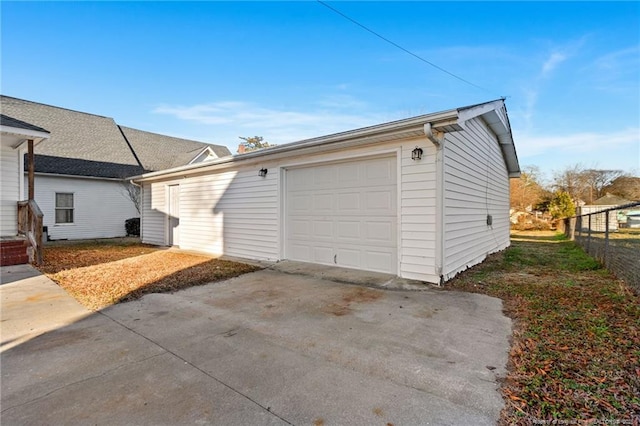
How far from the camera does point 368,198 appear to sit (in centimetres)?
611

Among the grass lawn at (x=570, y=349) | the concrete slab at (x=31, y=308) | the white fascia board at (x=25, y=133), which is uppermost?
the white fascia board at (x=25, y=133)

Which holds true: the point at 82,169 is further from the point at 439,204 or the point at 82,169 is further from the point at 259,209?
the point at 439,204

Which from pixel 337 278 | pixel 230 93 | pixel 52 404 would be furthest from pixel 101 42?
pixel 52 404

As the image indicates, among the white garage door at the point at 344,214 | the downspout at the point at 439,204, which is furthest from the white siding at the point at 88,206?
the downspout at the point at 439,204

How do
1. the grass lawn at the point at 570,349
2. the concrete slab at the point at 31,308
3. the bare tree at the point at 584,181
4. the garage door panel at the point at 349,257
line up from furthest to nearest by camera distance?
1. the bare tree at the point at 584,181
2. the garage door panel at the point at 349,257
3. the concrete slab at the point at 31,308
4. the grass lawn at the point at 570,349

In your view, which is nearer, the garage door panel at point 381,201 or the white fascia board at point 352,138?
the white fascia board at point 352,138

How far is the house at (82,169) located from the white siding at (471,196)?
46.4 feet

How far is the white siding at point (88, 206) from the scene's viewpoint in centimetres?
1271

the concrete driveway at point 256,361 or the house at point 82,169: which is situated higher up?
the house at point 82,169

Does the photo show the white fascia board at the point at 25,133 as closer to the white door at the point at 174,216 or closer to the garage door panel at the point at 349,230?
the white door at the point at 174,216

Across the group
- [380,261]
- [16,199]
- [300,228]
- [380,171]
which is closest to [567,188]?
[380,171]

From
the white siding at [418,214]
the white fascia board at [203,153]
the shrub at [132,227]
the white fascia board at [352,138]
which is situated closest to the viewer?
the white fascia board at [352,138]

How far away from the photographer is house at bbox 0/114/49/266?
7090 millimetres

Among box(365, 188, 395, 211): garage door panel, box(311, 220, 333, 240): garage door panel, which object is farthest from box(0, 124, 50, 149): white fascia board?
box(365, 188, 395, 211): garage door panel
